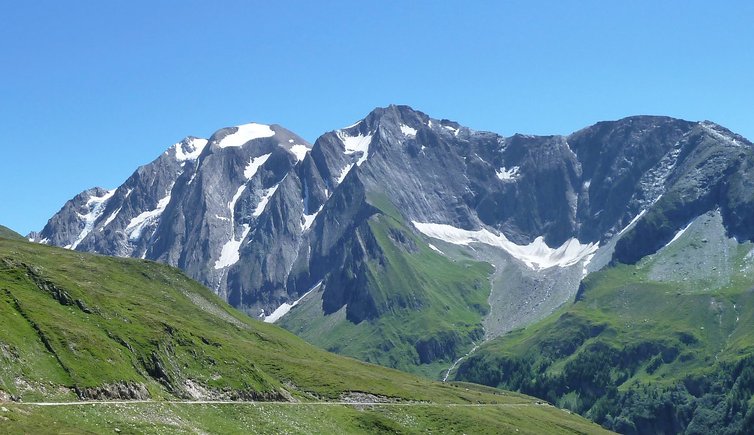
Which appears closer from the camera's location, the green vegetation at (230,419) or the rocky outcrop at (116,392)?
the green vegetation at (230,419)

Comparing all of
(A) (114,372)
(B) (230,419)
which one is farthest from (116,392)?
(B) (230,419)

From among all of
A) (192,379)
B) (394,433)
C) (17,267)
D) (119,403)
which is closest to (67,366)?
(119,403)

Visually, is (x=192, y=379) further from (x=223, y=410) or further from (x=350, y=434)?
(x=350, y=434)

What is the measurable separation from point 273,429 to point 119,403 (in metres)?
28.9

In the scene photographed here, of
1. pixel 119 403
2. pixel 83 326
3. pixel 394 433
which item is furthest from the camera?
pixel 394 433

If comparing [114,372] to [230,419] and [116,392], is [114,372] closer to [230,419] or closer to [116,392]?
[116,392]

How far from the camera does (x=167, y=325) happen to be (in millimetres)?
175875

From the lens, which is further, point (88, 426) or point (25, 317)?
point (25, 317)

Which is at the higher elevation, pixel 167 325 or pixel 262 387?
pixel 167 325

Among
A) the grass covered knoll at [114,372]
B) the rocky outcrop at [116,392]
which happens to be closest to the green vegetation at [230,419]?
the grass covered knoll at [114,372]

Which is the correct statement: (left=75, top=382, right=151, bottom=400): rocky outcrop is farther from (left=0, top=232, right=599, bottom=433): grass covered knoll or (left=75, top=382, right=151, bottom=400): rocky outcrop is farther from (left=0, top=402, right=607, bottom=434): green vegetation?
(left=0, top=402, right=607, bottom=434): green vegetation

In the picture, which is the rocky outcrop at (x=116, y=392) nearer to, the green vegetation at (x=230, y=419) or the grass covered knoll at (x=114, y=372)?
the grass covered knoll at (x=114, y=372)

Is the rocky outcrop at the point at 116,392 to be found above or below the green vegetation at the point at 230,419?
above

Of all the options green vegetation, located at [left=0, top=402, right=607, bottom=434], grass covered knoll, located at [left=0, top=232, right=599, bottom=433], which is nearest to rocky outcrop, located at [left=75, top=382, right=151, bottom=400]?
grass covered knoll, located at [left=0, top=232, right=599, bottom=433]
